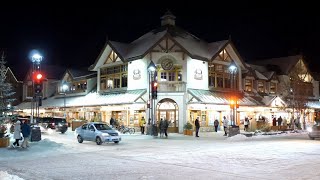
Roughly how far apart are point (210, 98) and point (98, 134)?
58.3ft

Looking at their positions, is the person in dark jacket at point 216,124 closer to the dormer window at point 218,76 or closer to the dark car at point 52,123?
the dormer window at point 218,76

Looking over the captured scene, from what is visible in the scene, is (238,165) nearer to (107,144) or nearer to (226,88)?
(107,144)

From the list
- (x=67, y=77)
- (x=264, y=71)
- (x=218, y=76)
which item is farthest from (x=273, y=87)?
(x=67, y=77)

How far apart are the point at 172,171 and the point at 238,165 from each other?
283 cm

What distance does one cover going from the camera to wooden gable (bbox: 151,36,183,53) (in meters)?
40.0

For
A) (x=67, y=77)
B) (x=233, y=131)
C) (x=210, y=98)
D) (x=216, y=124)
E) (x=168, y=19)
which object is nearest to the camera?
(x=233, y=131)

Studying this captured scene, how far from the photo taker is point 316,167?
13609 millimetres

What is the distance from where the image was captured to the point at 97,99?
44969 millimetres

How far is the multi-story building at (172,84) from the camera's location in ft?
130

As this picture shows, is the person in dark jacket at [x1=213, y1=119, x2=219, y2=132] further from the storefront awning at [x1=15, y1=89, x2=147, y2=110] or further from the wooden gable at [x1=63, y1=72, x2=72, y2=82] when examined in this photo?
the wooden gable at [x1=63, y1=72, x2=72, y2=82]

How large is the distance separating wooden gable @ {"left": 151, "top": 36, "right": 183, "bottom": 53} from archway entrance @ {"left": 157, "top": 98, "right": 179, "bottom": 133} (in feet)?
17.2

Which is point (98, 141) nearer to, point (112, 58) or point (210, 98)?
point (210, 98)

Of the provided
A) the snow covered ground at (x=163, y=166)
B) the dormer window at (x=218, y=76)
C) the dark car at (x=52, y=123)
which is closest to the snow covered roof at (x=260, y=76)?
the dormer window at (x=218, y=76)

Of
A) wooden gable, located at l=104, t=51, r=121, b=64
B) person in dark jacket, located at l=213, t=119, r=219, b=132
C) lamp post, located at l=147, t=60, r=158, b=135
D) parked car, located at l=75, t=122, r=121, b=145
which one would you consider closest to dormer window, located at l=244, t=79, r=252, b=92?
person in dark jacket, located at l=213, t=119, r=219, b=132
